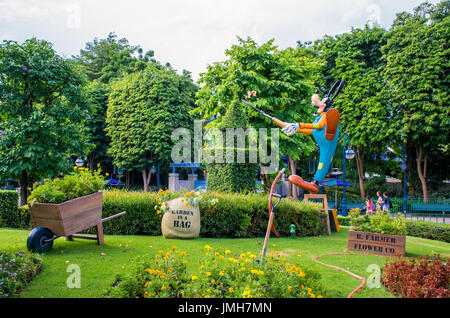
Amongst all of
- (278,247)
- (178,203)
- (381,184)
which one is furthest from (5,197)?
(381,184)

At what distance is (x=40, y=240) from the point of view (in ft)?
21.8

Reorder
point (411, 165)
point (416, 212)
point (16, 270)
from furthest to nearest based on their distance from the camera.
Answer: point (411, 165) → point (416, 212) → point (16, 270)

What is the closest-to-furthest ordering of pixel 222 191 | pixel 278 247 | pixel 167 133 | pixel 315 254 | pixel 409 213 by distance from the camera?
1. pixel 315 254
2. pixel 278 247
3. pixel 222 191
4. pixel 409 213
5. pixel 167 133

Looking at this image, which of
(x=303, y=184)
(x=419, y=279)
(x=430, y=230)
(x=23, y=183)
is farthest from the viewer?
(x=430, y=230)

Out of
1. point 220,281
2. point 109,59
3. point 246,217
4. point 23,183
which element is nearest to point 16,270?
point 220,281

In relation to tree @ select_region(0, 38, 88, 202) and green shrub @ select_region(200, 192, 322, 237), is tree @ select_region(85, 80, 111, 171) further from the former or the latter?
green shrub @ select_region(200, 192, 322, 237)

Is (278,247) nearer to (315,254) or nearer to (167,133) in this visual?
(315,254)

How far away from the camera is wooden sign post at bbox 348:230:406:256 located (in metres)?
8.24

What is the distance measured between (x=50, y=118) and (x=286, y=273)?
36.9 ft

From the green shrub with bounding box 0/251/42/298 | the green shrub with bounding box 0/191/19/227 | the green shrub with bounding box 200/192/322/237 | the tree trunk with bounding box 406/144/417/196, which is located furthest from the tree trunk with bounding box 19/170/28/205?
the tree trunk with bounding box 406/144/417/196

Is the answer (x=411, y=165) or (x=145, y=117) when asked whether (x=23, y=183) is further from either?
(x=411, y=165)

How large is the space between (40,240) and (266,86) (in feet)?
43.5
